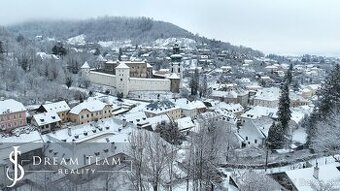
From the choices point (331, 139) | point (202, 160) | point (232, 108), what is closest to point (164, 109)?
point (232, 108)

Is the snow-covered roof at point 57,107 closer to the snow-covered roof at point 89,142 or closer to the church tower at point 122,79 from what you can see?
the snow-covered roof at point 89,142

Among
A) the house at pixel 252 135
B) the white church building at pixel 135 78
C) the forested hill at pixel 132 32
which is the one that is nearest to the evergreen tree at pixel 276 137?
the house at pixel 252 135

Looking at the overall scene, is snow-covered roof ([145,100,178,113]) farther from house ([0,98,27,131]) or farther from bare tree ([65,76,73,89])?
bare tree ([65,76,73,89])

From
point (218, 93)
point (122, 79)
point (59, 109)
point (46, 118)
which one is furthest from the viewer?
point (218, 93)

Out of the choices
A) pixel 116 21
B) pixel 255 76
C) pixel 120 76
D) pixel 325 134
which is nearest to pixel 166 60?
pixel 255 76

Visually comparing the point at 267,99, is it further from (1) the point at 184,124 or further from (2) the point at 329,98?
(2) the point at 329,98

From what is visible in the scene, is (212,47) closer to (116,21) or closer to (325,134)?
(116,21)

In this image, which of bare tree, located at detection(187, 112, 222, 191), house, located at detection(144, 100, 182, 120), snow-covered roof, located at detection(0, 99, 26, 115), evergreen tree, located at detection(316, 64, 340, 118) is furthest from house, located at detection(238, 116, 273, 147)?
snow-covered roof, located at detection(0, 99, 26, 115)
